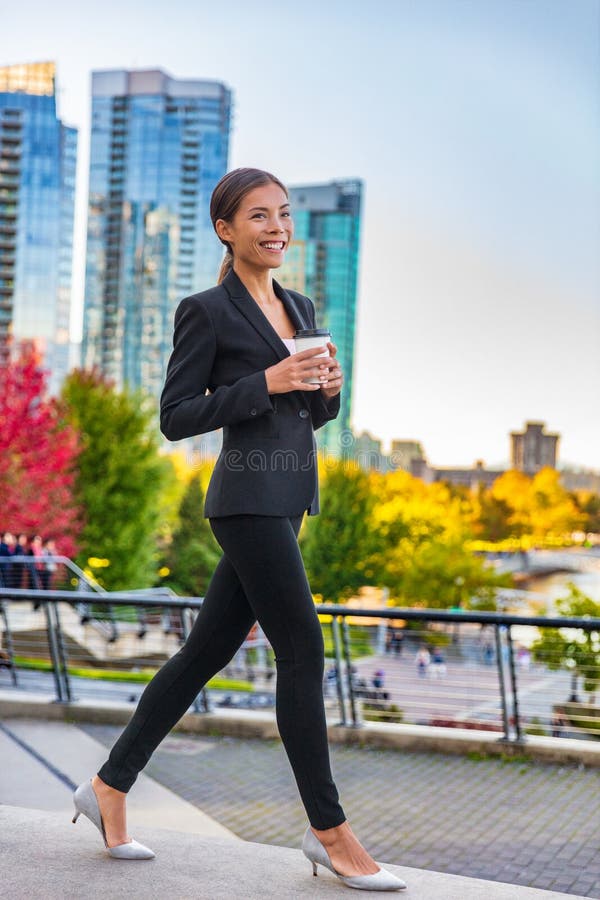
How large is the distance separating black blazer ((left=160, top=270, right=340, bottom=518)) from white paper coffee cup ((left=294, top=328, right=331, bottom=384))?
0.42 ft

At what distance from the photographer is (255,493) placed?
297 cm

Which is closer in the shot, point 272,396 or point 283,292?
point 272,396

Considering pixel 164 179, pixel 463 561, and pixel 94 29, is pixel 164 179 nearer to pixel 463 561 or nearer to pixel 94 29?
pixel 94 29

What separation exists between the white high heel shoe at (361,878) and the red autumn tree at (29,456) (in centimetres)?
2556

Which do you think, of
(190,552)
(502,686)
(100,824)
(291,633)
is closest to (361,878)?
(291,633)

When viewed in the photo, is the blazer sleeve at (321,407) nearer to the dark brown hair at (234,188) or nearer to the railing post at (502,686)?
the dark brown hair at (234,188)

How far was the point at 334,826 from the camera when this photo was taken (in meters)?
2.90

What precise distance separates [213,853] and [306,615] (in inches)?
32.5

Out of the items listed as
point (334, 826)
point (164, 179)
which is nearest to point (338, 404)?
point (334, 826)

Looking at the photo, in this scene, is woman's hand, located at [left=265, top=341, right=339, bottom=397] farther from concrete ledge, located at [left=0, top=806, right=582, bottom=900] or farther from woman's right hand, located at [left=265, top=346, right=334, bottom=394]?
concrete ledge, located at [left=0, top=806, right=582, bottom=900]

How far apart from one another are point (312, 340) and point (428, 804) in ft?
9.08

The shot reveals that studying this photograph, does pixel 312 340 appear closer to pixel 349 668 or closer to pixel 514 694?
pixel 514 694

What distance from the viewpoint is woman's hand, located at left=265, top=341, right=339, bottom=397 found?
9.47 feet

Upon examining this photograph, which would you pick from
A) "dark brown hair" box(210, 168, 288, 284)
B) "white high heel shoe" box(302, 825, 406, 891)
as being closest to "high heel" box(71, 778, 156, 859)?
"white high heel shoe" box(302, 825, 406, 891)
